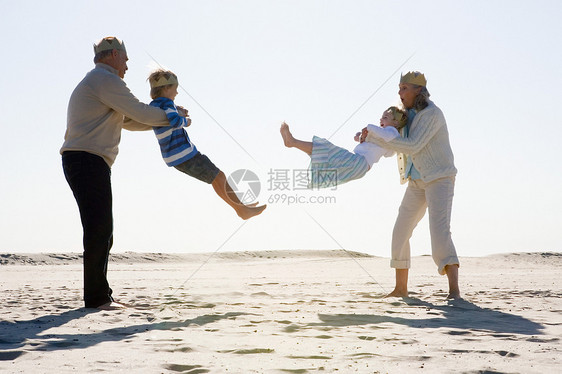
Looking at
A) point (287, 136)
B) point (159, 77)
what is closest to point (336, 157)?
point (287, 136)

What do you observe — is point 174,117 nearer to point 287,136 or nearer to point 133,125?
point 133,125


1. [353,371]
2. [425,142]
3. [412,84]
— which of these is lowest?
[353,371]

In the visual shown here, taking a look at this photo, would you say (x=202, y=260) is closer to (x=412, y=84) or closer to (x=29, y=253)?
(x=29, y=253)

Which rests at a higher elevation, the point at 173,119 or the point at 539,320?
the point at 173,119

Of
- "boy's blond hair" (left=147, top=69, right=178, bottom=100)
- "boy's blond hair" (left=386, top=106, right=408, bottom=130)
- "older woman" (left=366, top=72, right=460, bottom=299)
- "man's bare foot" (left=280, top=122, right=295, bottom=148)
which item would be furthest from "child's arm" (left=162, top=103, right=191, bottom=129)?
"boy's blond hair" (left=386, top=106, right=408, bottom=130)

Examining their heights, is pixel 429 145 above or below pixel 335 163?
above

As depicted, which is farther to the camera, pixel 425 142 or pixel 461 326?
pixel 425 142

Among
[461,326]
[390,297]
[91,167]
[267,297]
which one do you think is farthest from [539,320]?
[91,167]

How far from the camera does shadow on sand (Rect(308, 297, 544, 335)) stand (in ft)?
12.5

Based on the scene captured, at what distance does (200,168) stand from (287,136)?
860 mm

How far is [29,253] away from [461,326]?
13.9m

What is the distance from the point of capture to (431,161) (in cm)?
556

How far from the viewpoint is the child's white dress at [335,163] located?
512 centimetres

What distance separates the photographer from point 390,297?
5703 mm
